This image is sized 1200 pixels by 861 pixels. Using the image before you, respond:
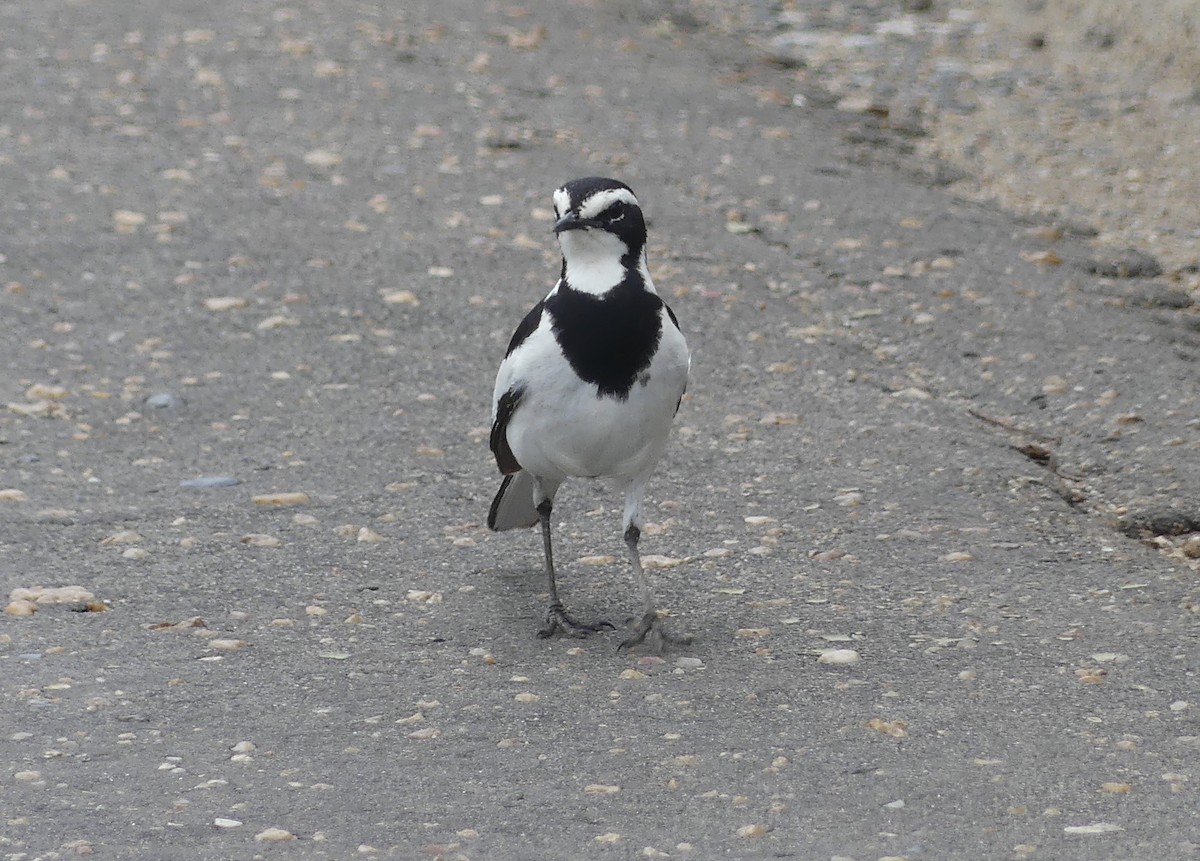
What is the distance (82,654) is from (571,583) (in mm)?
1528

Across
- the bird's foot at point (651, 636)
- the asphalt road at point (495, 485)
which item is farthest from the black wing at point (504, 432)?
the bird's foot at point (651, 636)

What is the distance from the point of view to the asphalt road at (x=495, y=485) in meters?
4.13

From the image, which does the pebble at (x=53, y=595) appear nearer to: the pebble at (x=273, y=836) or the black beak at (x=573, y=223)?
the pebble at (x=273, y=836)

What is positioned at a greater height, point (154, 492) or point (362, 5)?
point (362, 5)

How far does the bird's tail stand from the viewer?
18.4 ft

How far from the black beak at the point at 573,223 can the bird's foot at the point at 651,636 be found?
113 cm

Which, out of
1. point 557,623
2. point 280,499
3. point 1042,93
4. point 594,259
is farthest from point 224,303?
point 1042,93

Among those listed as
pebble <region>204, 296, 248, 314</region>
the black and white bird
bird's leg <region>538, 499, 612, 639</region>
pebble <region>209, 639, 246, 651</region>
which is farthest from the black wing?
pebble <region>204, 296, 248, 314</region>

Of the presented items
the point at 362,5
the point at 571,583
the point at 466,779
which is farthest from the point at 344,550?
the point at 362,5

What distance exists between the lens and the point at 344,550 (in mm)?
5797

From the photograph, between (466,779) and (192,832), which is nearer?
(192,832)

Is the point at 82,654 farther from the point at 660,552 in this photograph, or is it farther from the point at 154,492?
the point at 660,552

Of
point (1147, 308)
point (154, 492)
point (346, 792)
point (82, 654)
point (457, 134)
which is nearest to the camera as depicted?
point (346, 792)

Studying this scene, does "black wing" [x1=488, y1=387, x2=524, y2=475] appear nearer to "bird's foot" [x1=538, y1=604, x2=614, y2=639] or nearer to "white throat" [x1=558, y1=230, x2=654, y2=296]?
"white throat" [x1=558, y1=230, x2=654, y2=296]
